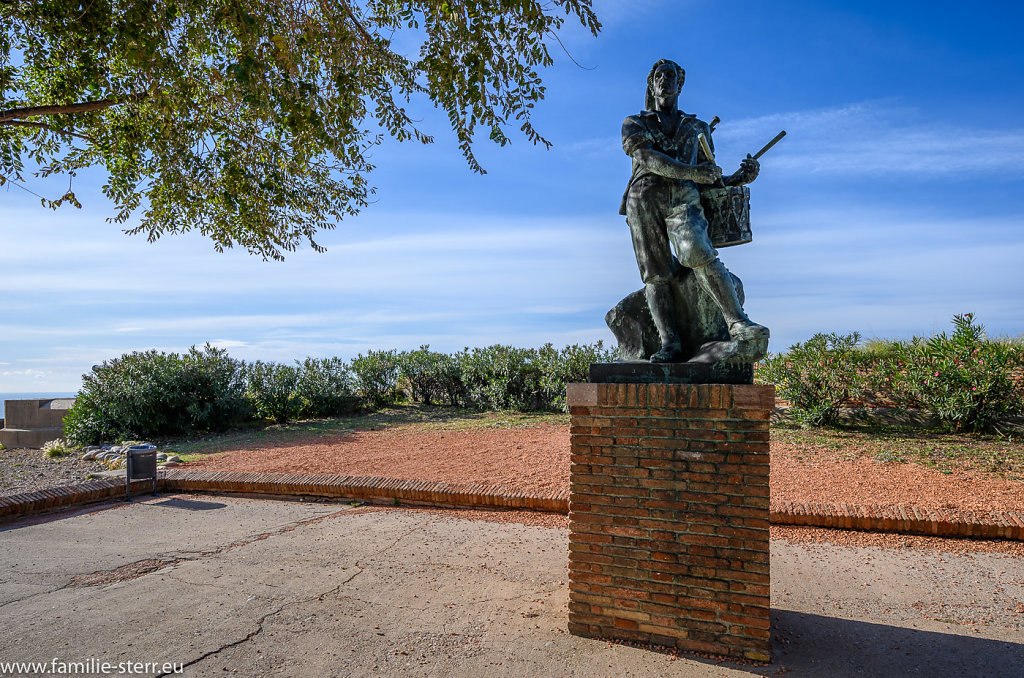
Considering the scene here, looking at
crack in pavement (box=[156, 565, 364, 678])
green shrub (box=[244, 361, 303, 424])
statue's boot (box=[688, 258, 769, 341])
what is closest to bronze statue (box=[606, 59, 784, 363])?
statue's boot (box=[688, 258, 769, 341])

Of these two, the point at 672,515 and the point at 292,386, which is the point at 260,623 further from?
the point at 292,386

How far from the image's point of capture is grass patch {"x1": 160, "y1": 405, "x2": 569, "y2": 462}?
9.85m

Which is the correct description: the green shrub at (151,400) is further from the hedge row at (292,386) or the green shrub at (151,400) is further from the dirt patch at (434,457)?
the dirt patch at (434,457)

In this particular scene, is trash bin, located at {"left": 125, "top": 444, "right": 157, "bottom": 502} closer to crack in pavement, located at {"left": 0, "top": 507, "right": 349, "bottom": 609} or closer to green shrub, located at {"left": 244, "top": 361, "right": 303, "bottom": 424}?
crack in pavement, located at {"left": 0, "top": 507, "right": 349, "bottom": 609}

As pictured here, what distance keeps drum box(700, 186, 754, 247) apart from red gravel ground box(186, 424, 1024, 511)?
299 centimetres

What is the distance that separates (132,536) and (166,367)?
7.60 meters

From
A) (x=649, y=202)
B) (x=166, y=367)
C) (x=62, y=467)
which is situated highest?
(x=649, y=202)

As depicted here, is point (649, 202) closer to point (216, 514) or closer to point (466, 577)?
point (466, 577)

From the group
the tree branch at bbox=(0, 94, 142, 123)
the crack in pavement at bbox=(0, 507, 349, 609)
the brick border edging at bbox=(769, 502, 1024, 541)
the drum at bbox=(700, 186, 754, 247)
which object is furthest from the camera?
the tree branch at bbox=(0, 94, 142, 123)

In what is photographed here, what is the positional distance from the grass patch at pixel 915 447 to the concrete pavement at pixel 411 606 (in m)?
2.92

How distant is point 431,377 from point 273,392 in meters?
3.62

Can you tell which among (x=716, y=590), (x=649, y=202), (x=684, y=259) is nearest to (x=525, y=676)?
(x=716, y=590)

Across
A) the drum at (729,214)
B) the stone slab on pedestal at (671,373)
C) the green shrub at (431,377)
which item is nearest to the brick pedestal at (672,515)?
the stone slab on pedestal at (671,373)

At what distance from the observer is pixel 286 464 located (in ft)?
25.3
